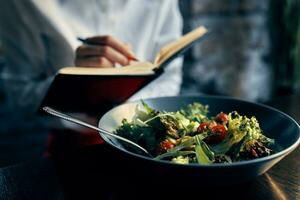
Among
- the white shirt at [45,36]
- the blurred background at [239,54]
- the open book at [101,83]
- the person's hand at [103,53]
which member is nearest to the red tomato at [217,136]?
the open book at [101,83]

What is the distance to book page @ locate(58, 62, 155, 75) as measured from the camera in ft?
2.24

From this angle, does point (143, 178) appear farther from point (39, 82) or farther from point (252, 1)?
point (252, 1)

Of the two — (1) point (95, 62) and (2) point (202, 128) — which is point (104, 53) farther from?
(2) point (202, 128)

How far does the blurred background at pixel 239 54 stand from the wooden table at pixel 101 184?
1267 millimetres

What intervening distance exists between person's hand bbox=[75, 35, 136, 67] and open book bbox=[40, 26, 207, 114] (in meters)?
0.10

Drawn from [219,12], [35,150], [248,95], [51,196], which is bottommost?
[35,150]

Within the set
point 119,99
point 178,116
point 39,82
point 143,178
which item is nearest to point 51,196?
point 143,178

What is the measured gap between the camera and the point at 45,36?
1.17 meters

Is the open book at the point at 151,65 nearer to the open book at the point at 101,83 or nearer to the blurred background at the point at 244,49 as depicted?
the open book at the point at 101,83

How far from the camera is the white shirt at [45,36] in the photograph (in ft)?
3.75

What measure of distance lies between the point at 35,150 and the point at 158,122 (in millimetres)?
1401

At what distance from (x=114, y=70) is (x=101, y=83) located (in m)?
0.03

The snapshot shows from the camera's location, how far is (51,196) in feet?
→ 1.71

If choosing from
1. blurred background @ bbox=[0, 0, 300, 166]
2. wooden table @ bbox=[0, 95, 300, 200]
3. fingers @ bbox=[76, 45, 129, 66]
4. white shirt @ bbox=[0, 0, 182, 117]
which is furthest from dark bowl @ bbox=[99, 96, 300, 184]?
blurred background @ bbox=[0, 0, 300, 166]
